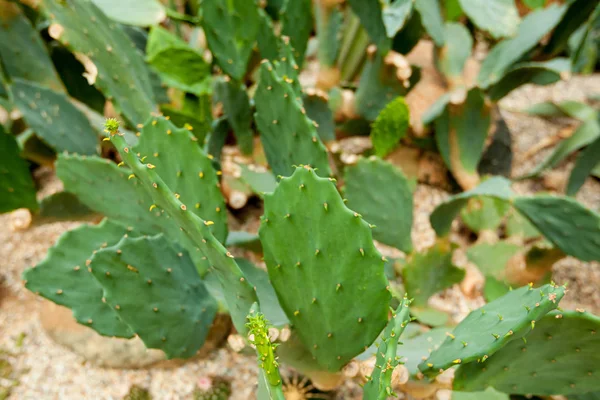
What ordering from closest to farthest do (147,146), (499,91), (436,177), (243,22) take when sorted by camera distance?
1. (147,146)
2. (243,22)
3. (499,91)
4. (436,177)

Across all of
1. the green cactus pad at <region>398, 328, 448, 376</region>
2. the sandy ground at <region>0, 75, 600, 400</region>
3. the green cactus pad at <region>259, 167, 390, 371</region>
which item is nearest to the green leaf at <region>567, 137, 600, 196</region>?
the sandy ground at <region>0, 75, 600, 400</region>

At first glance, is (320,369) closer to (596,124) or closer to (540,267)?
(540,267)

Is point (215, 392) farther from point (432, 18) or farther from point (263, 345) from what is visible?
point (432, 18)

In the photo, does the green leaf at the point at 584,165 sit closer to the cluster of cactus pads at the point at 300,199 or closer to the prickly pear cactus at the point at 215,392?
the cluster of cactus pads at the point at 300,199

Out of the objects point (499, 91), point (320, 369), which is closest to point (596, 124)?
point (499, 91)

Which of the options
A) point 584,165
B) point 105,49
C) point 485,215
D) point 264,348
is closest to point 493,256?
point 485,215
